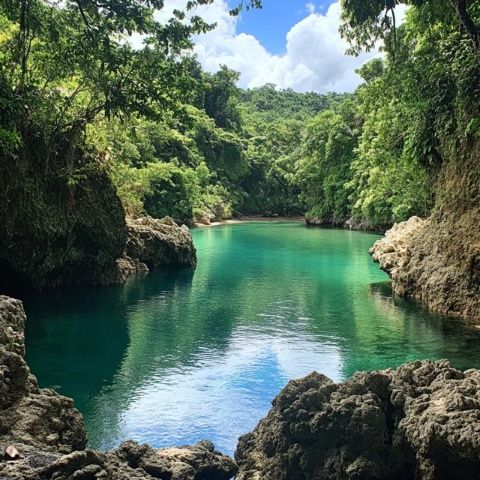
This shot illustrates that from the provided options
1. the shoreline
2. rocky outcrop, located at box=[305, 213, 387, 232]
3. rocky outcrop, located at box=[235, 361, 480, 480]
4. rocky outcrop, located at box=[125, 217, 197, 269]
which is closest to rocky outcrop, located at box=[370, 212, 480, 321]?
rocky outcrop, located at box=[235, 361, 480, 480]

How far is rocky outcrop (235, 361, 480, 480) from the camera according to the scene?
18.0 feet

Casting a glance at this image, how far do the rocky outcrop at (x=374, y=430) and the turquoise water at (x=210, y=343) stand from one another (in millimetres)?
1714

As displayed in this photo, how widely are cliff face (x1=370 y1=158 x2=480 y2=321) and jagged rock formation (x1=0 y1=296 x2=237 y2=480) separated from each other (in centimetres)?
1007

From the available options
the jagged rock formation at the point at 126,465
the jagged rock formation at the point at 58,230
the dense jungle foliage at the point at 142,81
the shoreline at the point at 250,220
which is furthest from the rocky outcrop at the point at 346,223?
the jagged rock formation at the point at 126,465

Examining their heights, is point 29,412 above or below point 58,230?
below

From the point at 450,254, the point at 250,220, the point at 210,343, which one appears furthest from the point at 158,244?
the point at 250,220

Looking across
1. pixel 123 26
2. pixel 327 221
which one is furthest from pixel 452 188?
pixel 327 221

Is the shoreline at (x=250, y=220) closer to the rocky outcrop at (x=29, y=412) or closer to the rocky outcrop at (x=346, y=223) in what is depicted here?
the rocky outcrop at (x=346, y=223)

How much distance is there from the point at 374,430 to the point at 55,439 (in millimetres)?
3307

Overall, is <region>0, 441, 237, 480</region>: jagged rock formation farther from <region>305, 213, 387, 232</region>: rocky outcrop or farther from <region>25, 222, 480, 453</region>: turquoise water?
<region>305, 213, 387, 232</region>: rocky outcrop

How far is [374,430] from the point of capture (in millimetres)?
6086

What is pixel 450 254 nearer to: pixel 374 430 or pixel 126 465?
pixel 374 430

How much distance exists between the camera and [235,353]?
12828 mm

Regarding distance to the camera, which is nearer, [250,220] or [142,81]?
[142,81]
